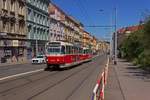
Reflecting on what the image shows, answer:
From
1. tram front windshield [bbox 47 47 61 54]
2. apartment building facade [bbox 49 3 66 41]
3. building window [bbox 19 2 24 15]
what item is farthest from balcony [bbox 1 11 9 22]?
apartment building facade [bbox 49 3 66 41]

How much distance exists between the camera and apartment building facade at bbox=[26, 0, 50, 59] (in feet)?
230

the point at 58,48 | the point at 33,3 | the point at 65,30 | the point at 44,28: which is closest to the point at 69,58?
the point at 58,48

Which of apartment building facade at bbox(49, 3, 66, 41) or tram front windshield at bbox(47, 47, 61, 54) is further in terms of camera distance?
apartment building facade at bbox(49, 3, 66, 41)

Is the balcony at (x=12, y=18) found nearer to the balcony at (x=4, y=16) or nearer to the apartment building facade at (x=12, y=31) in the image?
the apartment building facade at (x=12, y=31)

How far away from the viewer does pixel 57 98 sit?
14711mm

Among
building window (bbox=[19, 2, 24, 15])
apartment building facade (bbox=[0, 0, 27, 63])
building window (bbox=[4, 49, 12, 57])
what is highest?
building window (bbox=[19, 2, 24, 15])

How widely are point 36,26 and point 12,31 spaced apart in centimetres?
1444

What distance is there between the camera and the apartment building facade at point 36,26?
7025cm

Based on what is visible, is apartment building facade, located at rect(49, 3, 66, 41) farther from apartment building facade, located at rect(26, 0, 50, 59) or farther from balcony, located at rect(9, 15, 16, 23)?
balcony, located at rect(9, 15, 16, 23)

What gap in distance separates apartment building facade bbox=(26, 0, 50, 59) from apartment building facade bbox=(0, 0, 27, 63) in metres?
3.23

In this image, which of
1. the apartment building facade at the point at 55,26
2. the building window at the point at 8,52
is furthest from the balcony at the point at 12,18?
the apartment building facade at the point at 55,26

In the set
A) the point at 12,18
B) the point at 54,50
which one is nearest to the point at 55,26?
the point at 12,18

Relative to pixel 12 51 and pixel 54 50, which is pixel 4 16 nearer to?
pixel 12 51

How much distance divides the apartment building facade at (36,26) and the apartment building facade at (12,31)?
323cm
